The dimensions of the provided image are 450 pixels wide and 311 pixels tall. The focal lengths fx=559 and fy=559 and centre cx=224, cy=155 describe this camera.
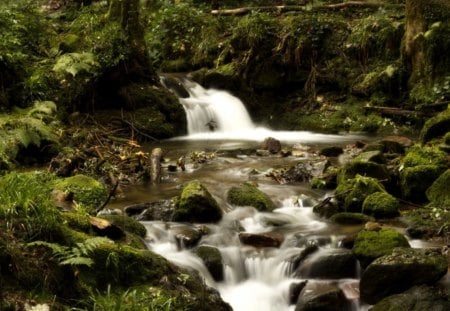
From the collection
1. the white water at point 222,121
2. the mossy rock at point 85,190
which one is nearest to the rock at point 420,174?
the mossy rock at point 85,190

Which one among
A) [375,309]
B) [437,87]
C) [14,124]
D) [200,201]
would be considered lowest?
[375,309]

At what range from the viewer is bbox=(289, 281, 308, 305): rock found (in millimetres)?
5668

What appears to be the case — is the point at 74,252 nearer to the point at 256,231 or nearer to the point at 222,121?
the point at 256,231

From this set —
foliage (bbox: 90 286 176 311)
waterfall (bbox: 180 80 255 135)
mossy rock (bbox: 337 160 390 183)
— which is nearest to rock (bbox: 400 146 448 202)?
mossy rock (bbox: 337 160 390 183)

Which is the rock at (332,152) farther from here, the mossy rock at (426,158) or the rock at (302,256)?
the rock at (302,256)

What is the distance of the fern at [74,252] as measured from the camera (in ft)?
13.4

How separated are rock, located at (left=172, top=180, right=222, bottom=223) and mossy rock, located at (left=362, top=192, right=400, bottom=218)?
1.91m

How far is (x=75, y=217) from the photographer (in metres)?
5.15

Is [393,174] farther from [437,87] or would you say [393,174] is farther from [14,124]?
[14,124]

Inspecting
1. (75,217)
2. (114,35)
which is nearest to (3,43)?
(114,35)

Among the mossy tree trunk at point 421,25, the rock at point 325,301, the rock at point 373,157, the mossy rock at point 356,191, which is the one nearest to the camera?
the rock at point 325,301

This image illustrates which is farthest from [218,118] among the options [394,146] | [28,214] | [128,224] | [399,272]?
[28,214]

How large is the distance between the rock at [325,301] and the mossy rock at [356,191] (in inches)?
81.8

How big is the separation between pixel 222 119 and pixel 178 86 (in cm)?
157
